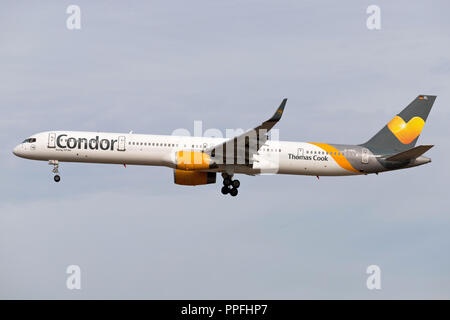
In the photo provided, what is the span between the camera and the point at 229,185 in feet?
229

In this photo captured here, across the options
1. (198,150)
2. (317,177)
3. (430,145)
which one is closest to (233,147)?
(198,150)

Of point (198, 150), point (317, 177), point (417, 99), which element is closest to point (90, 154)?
point (198, 150)

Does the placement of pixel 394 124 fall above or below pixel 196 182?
above

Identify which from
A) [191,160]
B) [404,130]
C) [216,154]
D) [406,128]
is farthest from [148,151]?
[406,128]

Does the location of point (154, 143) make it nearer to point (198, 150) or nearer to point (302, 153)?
point (198, 150)

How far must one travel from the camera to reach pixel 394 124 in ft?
239

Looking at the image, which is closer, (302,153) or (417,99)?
(302,153)

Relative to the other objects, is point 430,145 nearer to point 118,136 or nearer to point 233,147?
point 233,147

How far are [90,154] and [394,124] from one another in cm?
2583

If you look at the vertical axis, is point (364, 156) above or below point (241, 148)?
below

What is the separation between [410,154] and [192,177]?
1767cm

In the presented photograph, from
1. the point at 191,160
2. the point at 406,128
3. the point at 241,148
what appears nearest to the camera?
the point at 191,160

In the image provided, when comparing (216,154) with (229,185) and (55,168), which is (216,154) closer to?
(229,185)

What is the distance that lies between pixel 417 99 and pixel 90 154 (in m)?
28.4
